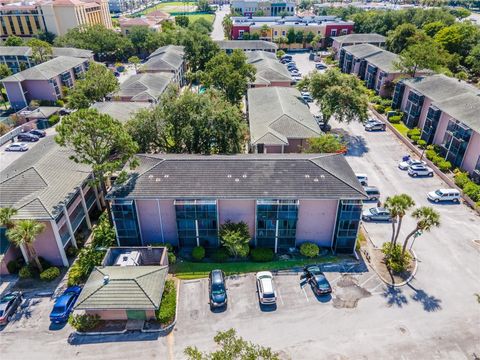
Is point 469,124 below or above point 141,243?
above

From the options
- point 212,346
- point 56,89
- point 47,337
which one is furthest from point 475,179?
point 56,89

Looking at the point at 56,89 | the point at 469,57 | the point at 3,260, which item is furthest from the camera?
the point at 469,57

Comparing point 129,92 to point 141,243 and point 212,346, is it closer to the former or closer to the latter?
point 141,243

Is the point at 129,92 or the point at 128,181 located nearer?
the point at 128,181

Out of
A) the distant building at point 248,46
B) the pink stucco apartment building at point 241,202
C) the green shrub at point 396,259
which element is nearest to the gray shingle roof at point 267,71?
the distant building at point 248,46

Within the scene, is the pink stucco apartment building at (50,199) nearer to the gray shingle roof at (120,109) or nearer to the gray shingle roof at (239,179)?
the gray shingle roof at (239,179)

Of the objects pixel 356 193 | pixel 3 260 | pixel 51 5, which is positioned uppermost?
pixel 51 5
